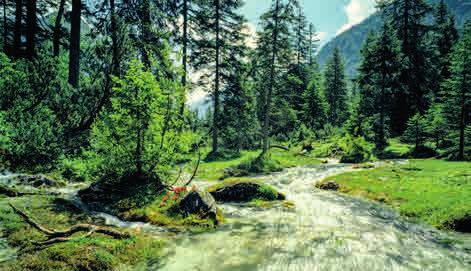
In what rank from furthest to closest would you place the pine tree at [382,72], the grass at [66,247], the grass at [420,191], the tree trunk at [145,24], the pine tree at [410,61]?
1. the pine tree at [410,61]
2. the pine tree at [382,72]
3. the tree trunk at [145,24]
4. the grass at [420,191]
5. the grass at [66,247]

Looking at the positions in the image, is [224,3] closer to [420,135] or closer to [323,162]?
[323,162]

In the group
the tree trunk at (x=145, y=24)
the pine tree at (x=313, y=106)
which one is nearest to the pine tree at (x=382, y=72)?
the pine tree at (x=313, y=106)

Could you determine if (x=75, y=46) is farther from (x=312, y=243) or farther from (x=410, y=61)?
(x=410, y=61)

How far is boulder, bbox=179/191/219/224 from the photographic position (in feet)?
31.8

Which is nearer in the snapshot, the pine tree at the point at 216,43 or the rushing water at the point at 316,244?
the rushing water at the point at 316,244

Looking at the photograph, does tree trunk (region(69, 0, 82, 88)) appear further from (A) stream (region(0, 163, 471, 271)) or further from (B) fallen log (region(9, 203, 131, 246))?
(B) fallen log (region(9, 203, 131, 246))

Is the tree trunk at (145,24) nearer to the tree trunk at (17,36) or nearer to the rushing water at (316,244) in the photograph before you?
the tree trunk at (17,36)

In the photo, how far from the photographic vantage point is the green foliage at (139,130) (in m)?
10.4

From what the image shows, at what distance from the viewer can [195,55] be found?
31719mm

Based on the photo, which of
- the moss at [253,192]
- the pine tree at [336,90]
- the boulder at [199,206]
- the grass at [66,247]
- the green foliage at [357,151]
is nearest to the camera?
the grass at [66,247]

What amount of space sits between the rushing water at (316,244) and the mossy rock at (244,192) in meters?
1.67

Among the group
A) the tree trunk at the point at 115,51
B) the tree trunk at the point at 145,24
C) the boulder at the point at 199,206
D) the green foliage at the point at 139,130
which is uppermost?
the tree trunk at the point at 145,24

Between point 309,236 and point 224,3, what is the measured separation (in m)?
30.1

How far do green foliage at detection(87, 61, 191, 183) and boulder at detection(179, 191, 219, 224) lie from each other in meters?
1.79
